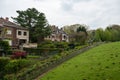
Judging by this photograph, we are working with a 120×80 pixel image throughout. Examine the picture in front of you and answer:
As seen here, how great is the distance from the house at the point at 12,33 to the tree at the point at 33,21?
3146mm

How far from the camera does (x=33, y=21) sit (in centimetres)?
7094

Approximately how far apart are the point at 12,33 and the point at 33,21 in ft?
33.3

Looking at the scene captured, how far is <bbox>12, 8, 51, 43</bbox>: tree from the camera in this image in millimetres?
69125

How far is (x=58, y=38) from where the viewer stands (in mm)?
94312

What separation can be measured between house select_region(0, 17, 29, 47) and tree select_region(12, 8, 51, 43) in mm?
3146

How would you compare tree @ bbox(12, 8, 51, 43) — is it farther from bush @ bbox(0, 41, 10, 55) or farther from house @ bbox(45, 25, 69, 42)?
bush @ bbox(0, 41, 10, 55)

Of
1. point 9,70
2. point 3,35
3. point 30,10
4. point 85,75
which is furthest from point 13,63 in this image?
point 30,10

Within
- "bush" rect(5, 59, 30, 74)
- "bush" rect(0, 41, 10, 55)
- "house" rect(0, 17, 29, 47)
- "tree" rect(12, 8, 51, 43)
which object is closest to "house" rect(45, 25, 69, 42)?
"tree" rect(12, 8, 51, 43)

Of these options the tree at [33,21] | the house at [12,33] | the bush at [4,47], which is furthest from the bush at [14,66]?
the tree at [33,21]

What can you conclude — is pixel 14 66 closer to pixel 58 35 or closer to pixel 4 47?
pixel 4 47

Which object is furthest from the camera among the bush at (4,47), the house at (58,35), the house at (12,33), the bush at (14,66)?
the house at (58,35)

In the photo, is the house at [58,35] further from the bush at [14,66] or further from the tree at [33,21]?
the bush at [14,66]

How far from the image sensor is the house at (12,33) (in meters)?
57.8

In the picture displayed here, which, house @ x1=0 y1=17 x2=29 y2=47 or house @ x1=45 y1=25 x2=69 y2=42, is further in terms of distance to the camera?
house @ x1=45 y1=25 x2=69 y2=42
